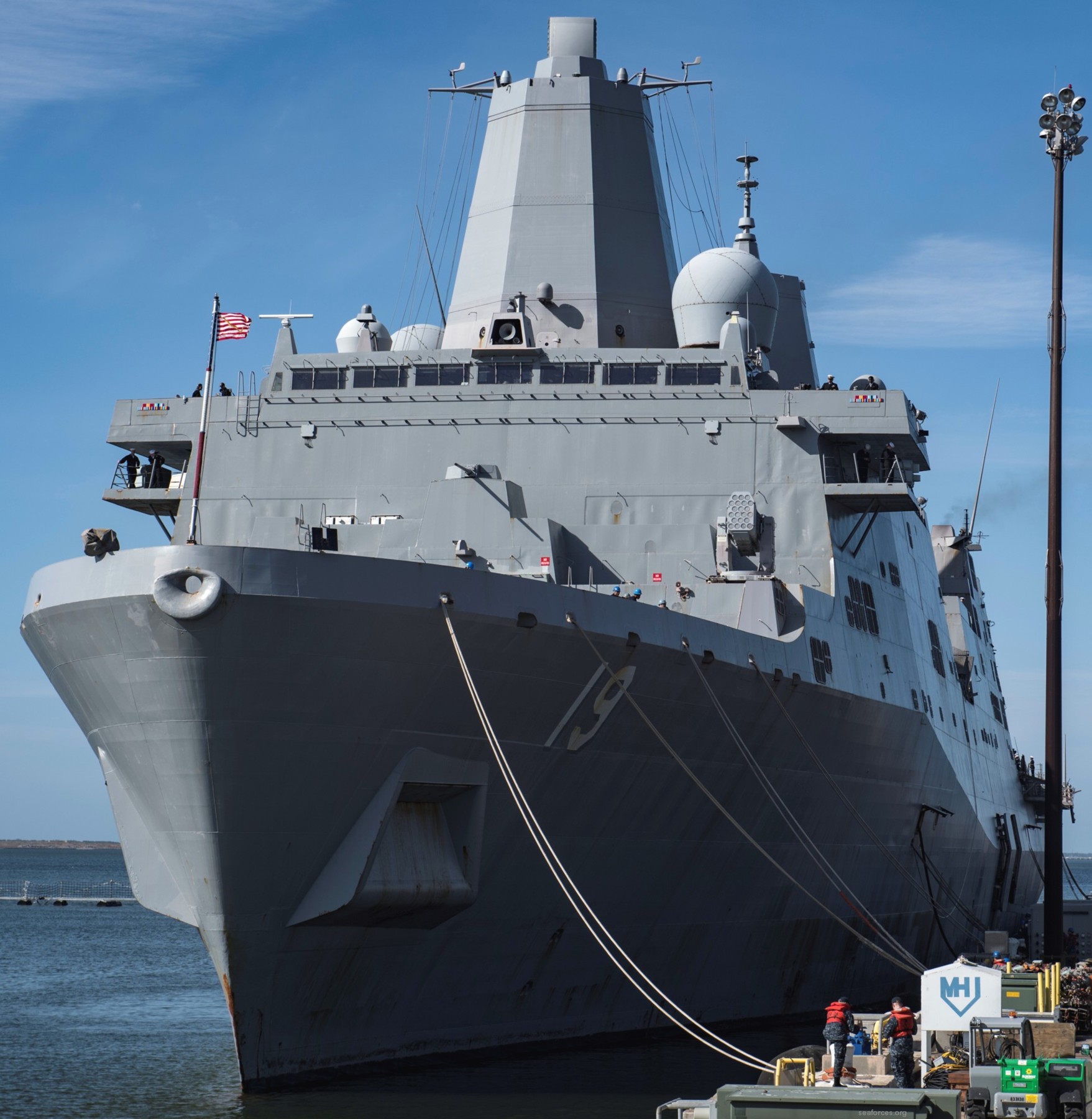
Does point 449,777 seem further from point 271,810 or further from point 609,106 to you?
point 609,106

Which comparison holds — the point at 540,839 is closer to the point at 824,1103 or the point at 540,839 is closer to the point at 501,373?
the point at 824,1103

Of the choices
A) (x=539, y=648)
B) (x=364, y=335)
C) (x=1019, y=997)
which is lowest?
(x=1019, y=997)

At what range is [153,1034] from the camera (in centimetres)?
2258

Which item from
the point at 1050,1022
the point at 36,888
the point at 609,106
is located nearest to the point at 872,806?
the point at 1050,1022

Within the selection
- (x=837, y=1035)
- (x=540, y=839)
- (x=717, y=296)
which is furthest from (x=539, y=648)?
(x=717, y=296)

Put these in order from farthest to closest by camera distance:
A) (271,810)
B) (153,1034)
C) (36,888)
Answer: (36,888)
(153,1034)
(271,810)

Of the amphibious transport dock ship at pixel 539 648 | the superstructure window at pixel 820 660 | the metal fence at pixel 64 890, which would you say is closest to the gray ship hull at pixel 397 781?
the amphibious transport dock ship at pixel 539 648

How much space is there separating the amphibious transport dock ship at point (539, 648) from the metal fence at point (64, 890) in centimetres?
6014

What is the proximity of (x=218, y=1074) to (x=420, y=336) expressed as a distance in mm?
12388

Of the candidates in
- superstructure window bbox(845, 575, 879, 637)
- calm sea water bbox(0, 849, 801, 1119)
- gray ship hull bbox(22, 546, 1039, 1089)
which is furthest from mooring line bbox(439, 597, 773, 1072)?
superstructure window bbox(845, 575, 879, 637)

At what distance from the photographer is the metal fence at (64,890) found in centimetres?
8019

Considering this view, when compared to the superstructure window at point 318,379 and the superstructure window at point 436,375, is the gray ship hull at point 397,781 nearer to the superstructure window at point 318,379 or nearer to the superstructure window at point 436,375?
the superstructure window at point 436,375

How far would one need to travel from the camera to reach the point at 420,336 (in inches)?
995

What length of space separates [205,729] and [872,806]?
1035 cm
